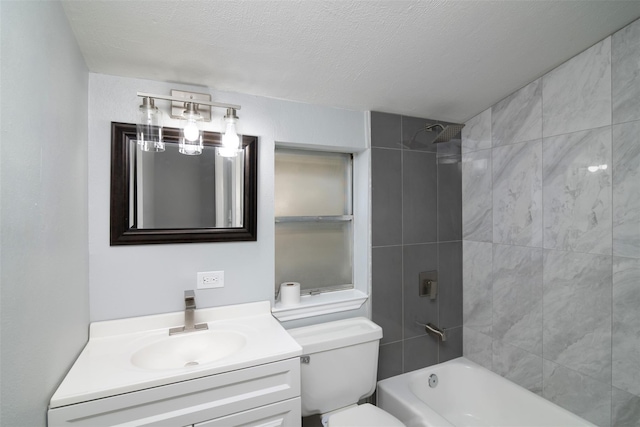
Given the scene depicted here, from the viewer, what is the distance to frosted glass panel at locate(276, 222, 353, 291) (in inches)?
71.5

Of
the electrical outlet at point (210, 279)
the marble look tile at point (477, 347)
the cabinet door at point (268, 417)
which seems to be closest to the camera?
the cabinet door at point (268, 417)

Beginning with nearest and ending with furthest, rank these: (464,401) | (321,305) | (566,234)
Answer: (566,234)
(321,305)
(464,401)

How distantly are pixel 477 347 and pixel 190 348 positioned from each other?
196cm

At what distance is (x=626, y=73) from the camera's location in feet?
4.50

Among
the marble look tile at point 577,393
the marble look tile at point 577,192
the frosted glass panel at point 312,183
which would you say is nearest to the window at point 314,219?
the frosted glass panel at point 312,183

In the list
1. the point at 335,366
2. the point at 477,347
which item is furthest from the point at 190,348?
the point at 477,347

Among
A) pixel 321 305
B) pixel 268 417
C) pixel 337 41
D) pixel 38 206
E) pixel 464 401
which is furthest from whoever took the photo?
pixel 464 401

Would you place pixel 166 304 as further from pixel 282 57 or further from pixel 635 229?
pixel 635 229

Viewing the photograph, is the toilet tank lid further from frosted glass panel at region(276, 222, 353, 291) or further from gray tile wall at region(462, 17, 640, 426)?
gray tile wall at region(462, 17, 640, 426)

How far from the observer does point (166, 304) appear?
1430 millimetres

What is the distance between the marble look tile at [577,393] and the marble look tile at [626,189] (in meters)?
0.70

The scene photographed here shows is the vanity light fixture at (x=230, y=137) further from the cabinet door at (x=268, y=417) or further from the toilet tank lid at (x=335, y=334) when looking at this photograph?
the cabinet door at (x=268, y=417)

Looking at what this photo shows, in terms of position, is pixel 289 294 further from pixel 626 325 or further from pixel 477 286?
pixel 626 325

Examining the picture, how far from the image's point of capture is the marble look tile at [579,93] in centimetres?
145
